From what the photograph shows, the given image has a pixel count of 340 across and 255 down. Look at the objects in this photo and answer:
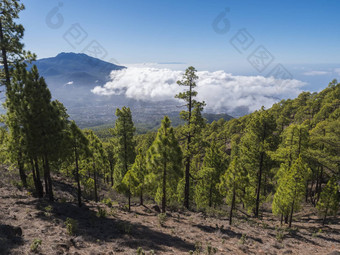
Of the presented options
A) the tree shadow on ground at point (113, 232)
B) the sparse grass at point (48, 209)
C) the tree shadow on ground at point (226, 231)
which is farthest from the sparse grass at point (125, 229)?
the tree shadow on ground at point (226, 231)

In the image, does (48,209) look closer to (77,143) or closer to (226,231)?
(77,143)

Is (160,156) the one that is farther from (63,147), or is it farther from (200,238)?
(63,147)

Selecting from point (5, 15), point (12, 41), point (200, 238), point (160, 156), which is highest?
point (5, 15)

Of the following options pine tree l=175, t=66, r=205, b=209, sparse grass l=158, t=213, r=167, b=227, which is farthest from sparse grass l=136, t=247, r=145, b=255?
pine tree l=175, t=66, r=205, b=209

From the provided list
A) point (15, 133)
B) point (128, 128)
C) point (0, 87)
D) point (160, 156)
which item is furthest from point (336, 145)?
point (0, 87)

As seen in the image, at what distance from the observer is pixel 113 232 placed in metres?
13.3

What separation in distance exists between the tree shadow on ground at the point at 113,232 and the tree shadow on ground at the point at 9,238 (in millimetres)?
2720

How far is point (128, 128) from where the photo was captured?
1083 inches

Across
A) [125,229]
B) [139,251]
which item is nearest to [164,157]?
[125,229]

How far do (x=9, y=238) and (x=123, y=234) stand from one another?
6302mm

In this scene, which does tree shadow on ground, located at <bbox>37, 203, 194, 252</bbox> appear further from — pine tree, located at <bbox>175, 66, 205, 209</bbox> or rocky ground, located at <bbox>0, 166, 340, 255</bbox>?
pine tree, located at <bbox>175, 66, 205, 209</bbox>

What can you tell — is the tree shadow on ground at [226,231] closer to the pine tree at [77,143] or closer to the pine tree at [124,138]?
the pine tree at [77,143]

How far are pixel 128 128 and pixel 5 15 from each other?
16952mm

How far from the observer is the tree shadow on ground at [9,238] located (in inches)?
344
